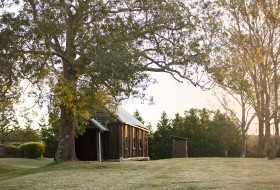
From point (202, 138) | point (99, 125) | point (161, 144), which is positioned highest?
point (99, 125)

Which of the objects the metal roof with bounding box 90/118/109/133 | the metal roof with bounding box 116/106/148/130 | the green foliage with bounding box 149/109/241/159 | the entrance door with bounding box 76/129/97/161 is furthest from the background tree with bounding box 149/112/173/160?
the metal roof with bounding box 90/118/109/133

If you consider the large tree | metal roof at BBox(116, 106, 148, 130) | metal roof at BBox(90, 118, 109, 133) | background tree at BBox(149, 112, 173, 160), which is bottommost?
background tree at BBox(149, 112, 173, 160)

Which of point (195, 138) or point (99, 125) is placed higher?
point (99, 125)

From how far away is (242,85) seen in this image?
18438 millimetres

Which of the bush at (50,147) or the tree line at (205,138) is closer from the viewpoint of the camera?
the bush at (50,147)

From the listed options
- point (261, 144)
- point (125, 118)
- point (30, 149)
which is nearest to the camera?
point (261, 144)

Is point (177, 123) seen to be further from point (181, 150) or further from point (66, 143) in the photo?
point (66, 143)

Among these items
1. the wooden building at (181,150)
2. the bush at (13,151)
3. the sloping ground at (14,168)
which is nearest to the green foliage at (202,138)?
the wooden building at (181,150)

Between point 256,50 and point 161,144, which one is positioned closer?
point 256,50

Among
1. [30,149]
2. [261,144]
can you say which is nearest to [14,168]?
[30,149]

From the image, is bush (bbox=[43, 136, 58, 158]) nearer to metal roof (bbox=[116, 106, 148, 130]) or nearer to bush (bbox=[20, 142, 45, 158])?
bush (bbox=[20, 142, 45, 158])

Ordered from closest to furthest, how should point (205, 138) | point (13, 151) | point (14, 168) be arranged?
point (14, 168) < point (13, 151) < point (205, 138)

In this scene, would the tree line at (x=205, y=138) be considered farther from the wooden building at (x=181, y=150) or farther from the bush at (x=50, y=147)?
the bush at (x=50, y=147)

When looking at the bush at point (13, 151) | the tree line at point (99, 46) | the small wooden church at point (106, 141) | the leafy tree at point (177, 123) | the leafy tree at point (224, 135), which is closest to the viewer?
the tree line at point (99, 46)
